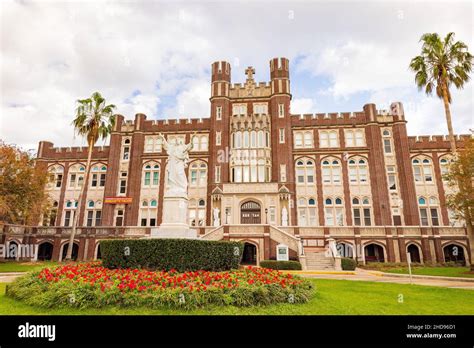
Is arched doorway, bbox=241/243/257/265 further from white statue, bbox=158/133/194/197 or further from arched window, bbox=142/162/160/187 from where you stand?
white statue, bbox=158/133/194/197

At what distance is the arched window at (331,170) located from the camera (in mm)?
34906

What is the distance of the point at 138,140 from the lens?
3784 cm

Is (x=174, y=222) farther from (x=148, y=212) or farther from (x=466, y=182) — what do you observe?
(x=148, y=212)

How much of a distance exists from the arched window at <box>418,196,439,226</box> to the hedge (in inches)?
1204

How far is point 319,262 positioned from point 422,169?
20.3 metres

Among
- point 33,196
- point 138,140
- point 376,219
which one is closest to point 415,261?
point 376,219

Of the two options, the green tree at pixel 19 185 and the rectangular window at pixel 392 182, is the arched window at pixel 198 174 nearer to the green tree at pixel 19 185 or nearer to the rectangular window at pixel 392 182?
the green tree at pixel 19 185

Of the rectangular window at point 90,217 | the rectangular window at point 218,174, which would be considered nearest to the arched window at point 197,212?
the rectangular window at point 218,174

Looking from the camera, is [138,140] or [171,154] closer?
[171,154]

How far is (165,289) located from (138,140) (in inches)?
1277

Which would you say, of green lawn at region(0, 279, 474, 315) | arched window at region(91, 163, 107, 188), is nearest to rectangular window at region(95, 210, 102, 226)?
arched window at region(91, 163, 107, 188)

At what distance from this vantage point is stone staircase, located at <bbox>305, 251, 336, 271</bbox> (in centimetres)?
2322

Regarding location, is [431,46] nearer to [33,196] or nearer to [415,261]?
[415,261]

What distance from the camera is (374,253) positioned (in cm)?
3231
